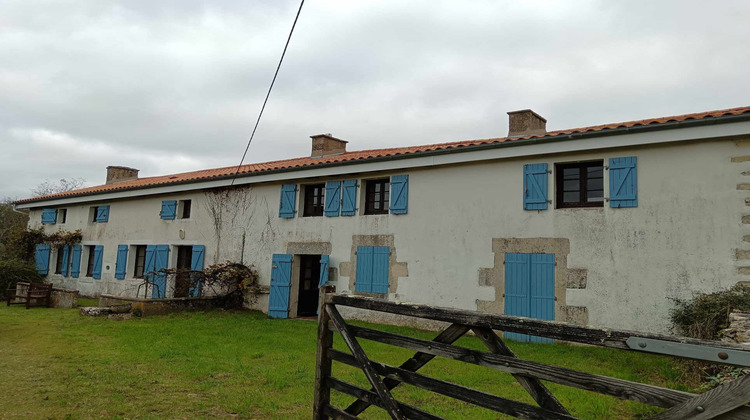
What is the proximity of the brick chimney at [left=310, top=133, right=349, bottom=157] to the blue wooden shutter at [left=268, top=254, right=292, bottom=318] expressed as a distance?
13.8 ft

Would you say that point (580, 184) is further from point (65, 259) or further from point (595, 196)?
point (65, 259)

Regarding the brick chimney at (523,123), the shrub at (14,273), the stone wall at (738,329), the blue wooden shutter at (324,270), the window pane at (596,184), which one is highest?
the brick chimney at (523,123)

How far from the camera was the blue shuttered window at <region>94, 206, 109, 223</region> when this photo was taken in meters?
16.9

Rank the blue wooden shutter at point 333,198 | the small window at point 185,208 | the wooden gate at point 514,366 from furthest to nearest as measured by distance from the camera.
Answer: the small window at point 185,208
the blue wooden shutter at point 333,198
the wooden gate at point 514,366

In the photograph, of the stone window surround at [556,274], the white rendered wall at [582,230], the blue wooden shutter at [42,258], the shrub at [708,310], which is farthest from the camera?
the blue wooden shutter at [42,258]

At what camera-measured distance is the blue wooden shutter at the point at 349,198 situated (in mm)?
11125

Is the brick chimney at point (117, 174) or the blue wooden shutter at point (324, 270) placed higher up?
the brick chimney at point (117, 174)

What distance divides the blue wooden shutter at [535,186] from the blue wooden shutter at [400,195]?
2595 millimetres

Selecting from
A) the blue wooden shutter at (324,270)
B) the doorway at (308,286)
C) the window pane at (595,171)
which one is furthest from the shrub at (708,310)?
the doorway at (308,286)

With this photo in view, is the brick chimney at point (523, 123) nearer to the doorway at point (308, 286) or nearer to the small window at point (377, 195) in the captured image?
the small window at point (377, 195)

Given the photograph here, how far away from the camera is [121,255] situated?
15.9 m

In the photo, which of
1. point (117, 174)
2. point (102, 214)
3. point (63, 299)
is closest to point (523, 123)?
point (63, 299)

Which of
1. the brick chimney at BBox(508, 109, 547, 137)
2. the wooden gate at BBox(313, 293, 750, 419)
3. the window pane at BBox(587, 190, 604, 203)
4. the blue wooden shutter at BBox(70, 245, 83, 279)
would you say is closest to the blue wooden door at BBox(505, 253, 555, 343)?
the window pane at BBox(587, 190, 604, 203)

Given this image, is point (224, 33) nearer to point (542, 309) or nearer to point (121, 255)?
point (542, 309)
